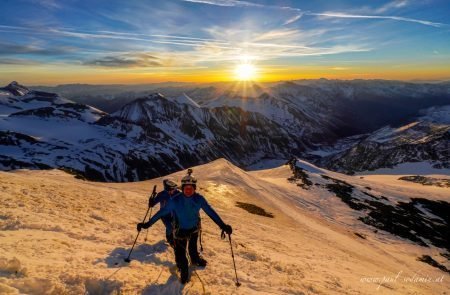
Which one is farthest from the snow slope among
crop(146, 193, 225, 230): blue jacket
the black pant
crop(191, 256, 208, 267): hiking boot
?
crop(146, 193, 225, 230): blue jacket

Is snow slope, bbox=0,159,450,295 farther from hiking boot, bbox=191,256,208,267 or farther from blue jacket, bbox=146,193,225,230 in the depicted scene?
blue jacket, bbox=146,193,225,230

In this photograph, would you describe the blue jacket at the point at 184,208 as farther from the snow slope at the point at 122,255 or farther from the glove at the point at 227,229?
the snow slope at the point at 122,255

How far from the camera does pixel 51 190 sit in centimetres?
2272

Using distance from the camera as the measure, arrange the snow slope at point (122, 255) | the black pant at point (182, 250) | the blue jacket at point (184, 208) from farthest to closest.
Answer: the blue jacket at point (184, 208), the black pant at point (182, 250), the snow slope at point (122, 255)

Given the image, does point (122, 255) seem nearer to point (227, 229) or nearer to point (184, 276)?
point (184, 276)

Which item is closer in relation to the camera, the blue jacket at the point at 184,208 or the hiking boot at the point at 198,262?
the blue jacket at the point at 184,208

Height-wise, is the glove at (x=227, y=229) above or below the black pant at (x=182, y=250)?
above

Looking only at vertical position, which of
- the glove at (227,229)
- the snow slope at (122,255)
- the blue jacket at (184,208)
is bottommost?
the snow slope at (122,255)

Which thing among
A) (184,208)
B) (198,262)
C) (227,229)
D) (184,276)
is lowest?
(198,262)

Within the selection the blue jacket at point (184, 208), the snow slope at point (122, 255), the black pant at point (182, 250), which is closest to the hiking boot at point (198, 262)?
the snow slope at point (122, 255)

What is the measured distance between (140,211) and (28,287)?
14.9 meters

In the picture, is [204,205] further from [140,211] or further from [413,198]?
[413,198]

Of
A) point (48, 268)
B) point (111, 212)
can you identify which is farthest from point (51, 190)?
point (48, 268)

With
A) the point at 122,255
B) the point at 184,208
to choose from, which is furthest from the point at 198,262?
the point at 122,255
